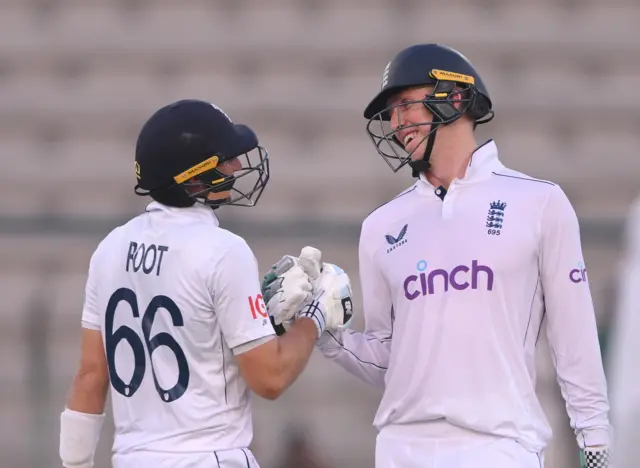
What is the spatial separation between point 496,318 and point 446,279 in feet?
0.58

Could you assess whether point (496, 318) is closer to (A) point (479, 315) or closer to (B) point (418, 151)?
(A) point (479, 315)

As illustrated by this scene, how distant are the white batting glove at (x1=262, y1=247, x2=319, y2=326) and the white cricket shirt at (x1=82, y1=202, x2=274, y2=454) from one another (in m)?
0.15

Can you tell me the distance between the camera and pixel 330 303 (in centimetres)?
377

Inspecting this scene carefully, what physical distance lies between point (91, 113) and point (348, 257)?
205 cm

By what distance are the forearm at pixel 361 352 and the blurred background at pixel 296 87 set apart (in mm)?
3407

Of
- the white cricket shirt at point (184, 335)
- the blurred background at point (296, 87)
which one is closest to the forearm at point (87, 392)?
the white cricket shirt at point (184, 335)

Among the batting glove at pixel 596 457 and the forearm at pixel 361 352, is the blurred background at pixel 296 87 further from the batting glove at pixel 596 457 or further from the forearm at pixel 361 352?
the batting glove at pixel 596 457

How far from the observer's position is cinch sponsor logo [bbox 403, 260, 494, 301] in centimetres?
356

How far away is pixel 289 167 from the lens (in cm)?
774

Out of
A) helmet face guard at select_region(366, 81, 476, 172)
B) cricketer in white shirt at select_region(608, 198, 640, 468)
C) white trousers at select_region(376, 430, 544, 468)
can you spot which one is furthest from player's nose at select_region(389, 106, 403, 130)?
cricketer in white shirt at select_region(608, 198, 640, 468)

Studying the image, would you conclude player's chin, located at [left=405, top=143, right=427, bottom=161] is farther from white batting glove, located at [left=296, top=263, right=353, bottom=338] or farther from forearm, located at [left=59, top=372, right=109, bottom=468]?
forearm, located at [left=59, top=372, right=109, bottom=468]

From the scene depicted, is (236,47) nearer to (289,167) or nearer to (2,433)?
(289,167)

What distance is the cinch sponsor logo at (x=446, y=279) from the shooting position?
3562mm

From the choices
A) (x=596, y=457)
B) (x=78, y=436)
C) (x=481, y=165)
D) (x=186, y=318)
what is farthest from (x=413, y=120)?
(x=78, y=436)
